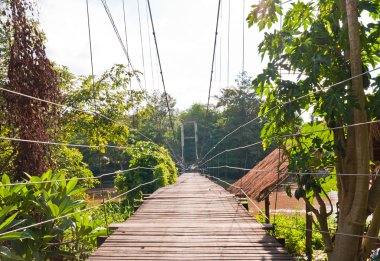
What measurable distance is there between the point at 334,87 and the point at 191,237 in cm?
118

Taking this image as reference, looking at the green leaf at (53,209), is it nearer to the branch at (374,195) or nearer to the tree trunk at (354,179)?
the tree trunk at (354,179)

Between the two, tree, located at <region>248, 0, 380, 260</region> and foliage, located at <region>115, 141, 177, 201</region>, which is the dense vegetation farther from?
foliage, located at <region>115, 141, 177, 201</region>

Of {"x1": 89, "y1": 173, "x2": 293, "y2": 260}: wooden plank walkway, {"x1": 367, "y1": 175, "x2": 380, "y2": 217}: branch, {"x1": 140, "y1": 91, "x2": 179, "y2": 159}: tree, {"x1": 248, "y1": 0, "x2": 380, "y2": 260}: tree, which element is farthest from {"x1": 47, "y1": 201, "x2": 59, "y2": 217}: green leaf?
{"x1": 140, "y1": 91, "x2": 179, "y2": 159}: tree

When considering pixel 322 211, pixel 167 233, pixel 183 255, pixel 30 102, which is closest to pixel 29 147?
pixel 30 102

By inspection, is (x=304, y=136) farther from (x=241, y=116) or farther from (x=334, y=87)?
(x=241, y=116)

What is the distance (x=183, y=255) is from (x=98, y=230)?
72 centimetres

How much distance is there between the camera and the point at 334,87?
71.4 inches

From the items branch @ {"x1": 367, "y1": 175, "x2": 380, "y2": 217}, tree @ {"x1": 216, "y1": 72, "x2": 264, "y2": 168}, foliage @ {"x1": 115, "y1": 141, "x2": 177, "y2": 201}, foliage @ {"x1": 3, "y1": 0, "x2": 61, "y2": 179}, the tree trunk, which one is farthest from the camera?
tree @ {"x1": 216, "y1": 72, "x2": 264, "y2": 168}

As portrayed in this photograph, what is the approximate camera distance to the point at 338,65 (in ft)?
6.66

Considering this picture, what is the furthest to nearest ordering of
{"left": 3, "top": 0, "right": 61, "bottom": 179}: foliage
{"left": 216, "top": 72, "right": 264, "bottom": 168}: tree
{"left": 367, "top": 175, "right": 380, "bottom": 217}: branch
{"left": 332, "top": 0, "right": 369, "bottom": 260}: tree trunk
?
Result: {"left": 216, "top": 72, "right": 264, "bottom": 168}: tree, {"left": 3, "top": 0, "right": 61, "bottom": 179}: foliage, {"left": 367, "top": 175, "right": 380, "bottom": 217}: branch, {"left": 332, "top": 0, "right": 369, "bottom": 260}: tree trunk

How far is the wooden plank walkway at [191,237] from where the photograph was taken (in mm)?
1817

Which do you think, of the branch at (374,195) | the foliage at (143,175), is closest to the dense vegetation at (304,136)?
the branch at (374,195)

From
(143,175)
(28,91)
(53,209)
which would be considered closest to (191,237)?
(53,209)

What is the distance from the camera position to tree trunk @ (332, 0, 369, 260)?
173 centimetres
